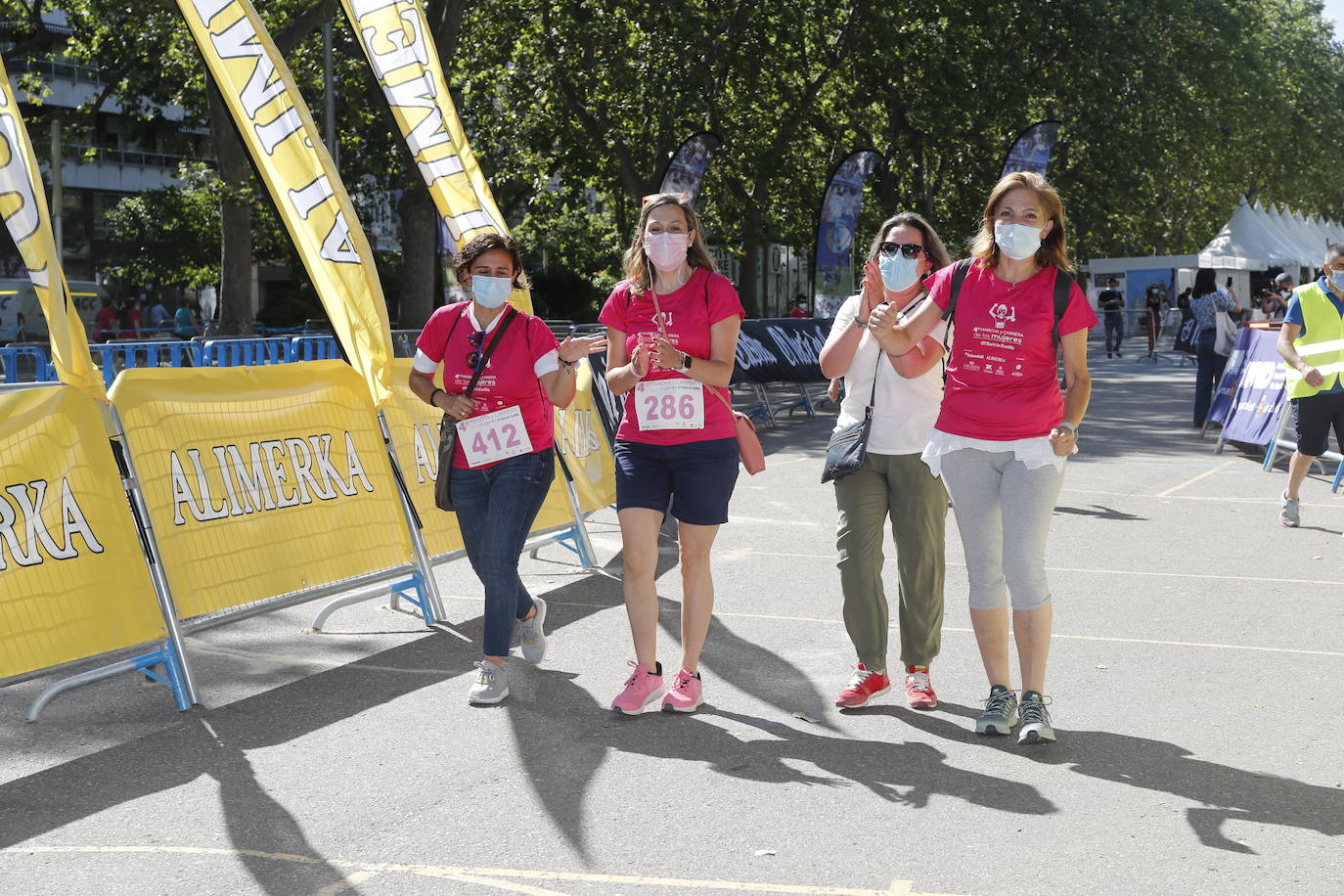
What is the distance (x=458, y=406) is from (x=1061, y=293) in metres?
2.36

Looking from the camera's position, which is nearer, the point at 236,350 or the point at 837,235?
the point at 236,350

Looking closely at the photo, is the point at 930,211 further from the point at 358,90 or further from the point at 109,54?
the point at 109,54

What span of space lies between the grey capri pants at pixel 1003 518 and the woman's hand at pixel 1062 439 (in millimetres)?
107

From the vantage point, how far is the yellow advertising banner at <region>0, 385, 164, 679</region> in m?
5.53

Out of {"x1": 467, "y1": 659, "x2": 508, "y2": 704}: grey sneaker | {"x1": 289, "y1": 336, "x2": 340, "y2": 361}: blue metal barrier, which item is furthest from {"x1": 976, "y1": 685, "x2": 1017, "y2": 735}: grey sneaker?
{"x1": 289, "y1": 336, "x2": 340, "y2": 361}: blue metal barrier

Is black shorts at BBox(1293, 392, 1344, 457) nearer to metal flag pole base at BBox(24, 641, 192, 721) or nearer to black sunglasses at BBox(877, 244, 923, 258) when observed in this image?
black sunglasses at BBox(877, 244, 923, 258)

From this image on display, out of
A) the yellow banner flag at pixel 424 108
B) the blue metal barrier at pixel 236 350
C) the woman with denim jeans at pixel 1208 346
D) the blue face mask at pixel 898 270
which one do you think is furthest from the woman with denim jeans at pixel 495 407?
the woman with denim jeans at pixel 1208 346

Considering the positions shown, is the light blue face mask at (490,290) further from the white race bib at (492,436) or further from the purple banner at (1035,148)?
the purple banner at (1035,148)

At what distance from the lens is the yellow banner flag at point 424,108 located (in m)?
9.11

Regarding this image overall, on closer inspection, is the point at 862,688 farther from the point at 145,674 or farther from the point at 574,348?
the point at 145,674

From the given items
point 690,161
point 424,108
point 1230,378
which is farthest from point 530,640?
point 690,161

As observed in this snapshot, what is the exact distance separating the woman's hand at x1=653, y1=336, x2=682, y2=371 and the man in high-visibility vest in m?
6.15

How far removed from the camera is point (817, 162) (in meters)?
40.3

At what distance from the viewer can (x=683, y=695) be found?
592 centimetres
